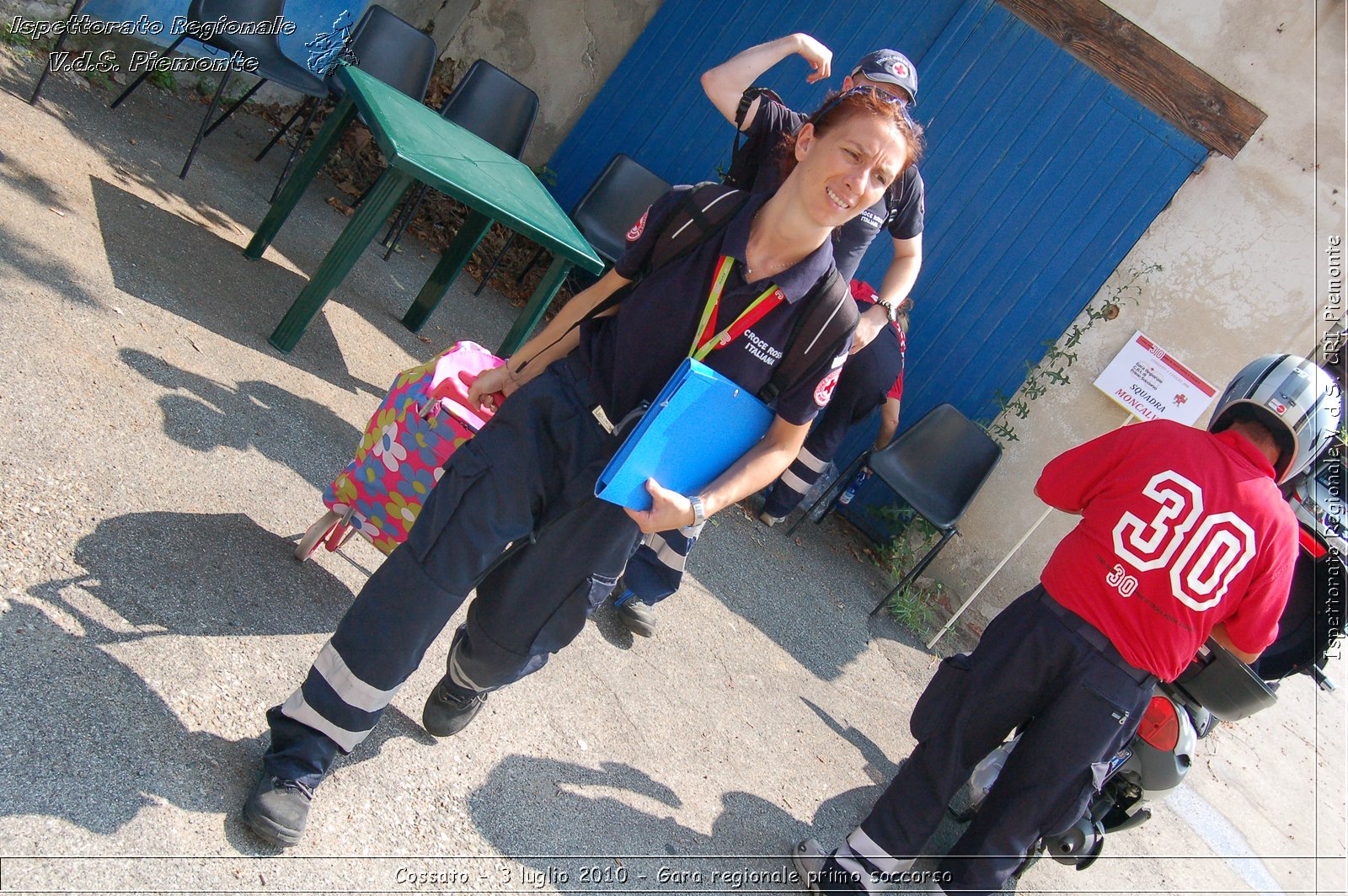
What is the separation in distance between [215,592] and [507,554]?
112 cm

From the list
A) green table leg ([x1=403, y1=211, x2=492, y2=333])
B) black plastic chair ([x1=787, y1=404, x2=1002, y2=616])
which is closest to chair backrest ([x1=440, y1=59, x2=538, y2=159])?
green table leg ([x1=403, y1=211, x2=492, y2=333])

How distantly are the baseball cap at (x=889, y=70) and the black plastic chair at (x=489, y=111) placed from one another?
12.0 feet

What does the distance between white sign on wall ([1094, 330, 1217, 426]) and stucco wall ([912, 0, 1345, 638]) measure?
0.24ft

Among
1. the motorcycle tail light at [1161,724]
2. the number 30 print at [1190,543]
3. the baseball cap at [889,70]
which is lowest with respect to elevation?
the motorcycle tail light at [1161,724]

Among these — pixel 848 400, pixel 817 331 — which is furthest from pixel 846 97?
pixel 848 400

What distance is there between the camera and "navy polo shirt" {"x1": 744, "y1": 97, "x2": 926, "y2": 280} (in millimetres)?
3627

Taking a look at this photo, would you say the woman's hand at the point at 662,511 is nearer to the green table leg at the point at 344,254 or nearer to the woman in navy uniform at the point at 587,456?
the woman in navy uniform at the point at 587,456

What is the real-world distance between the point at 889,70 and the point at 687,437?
2405mm

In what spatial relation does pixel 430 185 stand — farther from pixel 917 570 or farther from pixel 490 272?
pixel 917 570

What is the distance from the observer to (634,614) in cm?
442

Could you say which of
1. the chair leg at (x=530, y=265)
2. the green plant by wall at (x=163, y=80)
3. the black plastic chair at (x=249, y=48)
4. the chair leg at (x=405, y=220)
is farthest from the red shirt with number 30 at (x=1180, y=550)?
the green plant by wall at (x=163, y=80)

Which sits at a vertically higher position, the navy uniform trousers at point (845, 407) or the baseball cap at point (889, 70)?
the baseball cap at point (889, 70)

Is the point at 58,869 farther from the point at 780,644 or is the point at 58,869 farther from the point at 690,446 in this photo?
the point at 780,644

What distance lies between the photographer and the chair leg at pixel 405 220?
23.1ft
